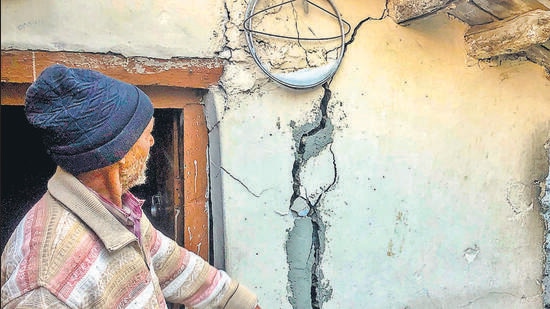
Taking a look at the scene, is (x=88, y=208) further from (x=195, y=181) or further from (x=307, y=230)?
(x=307, y=230)

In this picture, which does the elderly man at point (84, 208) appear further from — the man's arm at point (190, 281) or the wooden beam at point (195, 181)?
the wooden beam at point (195, 181)

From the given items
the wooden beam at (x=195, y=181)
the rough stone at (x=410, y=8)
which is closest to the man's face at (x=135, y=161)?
the wooden beam at (x=195, y=181)

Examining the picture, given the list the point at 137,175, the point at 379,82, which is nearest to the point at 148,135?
the point at 137,175

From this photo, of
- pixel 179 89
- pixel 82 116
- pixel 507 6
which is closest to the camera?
pixel 82 116

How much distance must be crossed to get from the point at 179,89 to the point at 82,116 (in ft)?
2.97

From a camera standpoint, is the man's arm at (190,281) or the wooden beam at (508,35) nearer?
the man's arm at (190,281)

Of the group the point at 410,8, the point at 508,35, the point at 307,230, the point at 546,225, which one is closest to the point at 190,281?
the point at 307,230

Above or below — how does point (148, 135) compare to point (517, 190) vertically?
above

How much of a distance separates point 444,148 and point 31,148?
2422 millimetres

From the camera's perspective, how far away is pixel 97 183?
1379 mm

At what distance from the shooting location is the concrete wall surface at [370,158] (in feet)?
6.86

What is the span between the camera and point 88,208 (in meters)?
1.31

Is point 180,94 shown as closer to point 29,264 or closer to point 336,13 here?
point 336,13

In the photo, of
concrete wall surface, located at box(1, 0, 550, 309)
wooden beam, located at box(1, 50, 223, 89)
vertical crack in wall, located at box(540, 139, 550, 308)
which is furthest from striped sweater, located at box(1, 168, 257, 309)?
vertical crack in wall, located at box(540, 139, 550, 308)
